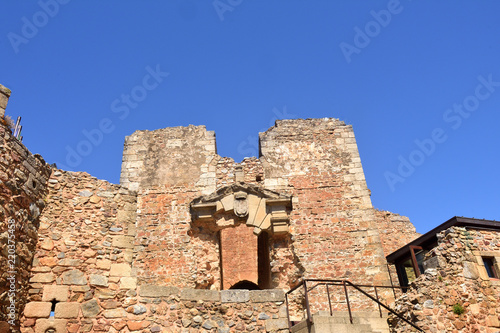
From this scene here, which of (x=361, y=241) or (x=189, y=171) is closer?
(x=361, y=241)

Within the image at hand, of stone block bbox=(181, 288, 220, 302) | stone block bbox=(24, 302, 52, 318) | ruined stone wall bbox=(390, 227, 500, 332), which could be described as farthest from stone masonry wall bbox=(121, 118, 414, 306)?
stone block bbox=(24, 302, 52, 318)

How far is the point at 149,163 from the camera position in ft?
38.1

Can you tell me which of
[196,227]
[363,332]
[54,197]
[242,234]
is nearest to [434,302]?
[363,332]

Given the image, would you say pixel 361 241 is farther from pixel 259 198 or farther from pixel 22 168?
pixel 22 168

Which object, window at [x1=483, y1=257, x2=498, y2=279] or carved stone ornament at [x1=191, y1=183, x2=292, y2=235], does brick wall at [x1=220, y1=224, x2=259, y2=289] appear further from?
window at [x1=483, y1=257, x2=498, y2=279]

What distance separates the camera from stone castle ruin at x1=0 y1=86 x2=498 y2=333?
6.86m

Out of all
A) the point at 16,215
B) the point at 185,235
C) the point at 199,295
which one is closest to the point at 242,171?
the point at 185,235

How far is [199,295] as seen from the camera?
7.18 m

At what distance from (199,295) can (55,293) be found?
7.89 feet

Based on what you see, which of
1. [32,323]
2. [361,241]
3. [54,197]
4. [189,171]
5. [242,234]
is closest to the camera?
[32,323]

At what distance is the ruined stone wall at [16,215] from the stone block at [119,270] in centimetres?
135

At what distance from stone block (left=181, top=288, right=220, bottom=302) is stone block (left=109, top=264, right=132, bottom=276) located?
1.18m

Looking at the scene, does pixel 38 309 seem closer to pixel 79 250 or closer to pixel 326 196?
pixel 79 250

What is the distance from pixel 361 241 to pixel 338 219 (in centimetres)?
79
